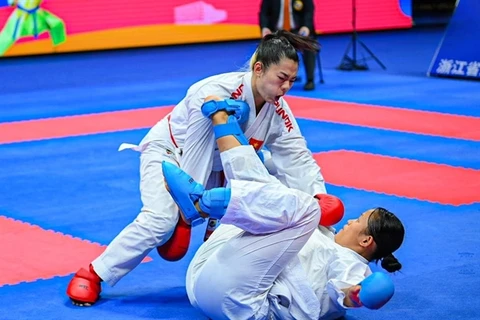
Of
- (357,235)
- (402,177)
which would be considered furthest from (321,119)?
(357,235)

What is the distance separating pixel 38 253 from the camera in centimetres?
579

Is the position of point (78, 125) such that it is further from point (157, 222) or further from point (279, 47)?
point (279, 47)

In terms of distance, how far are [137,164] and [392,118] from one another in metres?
3.67

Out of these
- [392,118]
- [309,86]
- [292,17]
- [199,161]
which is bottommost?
[309,86]

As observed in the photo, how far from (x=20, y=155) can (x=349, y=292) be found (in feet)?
18.5

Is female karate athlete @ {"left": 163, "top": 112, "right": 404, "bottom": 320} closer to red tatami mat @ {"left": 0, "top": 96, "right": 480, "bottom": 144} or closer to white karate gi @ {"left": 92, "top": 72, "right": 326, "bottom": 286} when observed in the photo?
white karate gi @ {"left": 92, "top": 72, "right": 326, "bottom": 286}

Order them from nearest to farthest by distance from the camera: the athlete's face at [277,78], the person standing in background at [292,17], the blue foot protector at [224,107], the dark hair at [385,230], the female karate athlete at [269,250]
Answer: the female karate athlete at [269,250] < the dark hair at [385,230] < the blue foot protector at [224,107] < the athlete's face at [277,78] < the person standing in background at [292,17]

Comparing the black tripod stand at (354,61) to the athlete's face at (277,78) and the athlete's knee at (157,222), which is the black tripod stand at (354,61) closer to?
the athlete's face at (277,78)

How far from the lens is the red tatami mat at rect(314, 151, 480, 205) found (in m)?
7.14

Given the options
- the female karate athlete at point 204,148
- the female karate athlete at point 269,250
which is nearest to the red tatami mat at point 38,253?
the female karate athlete at point 204,148

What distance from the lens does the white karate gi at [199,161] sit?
4.78m

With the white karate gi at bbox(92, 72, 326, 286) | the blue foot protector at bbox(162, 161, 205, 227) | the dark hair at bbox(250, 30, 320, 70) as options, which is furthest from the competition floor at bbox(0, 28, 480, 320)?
the dark hair at bbox(250, 30, 320, 70)

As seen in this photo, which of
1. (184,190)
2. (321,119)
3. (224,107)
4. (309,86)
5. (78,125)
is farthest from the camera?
(309,86)

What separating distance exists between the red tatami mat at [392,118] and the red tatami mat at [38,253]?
4968 millimetres
